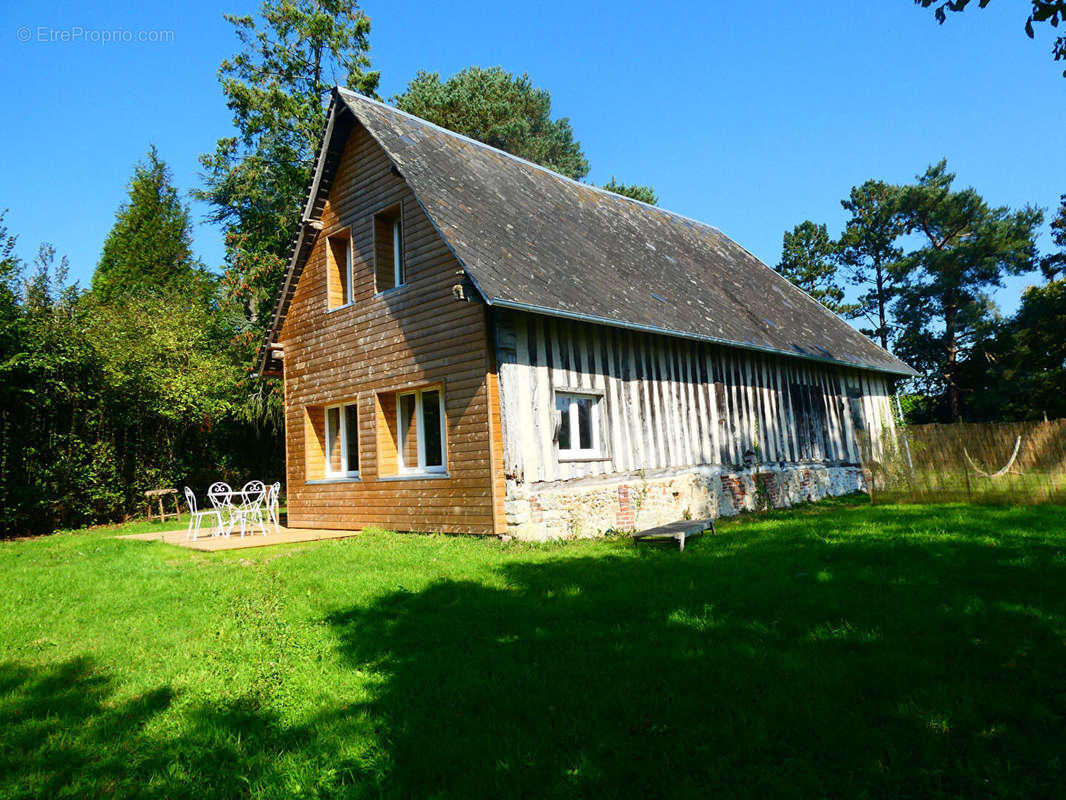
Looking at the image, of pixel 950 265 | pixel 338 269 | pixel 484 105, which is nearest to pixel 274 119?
pixel 484 105

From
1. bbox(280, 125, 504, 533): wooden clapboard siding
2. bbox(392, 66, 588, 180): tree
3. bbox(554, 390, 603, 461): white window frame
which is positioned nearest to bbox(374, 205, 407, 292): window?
bbox(280, 125, 504, 533): wooden clapboard siding

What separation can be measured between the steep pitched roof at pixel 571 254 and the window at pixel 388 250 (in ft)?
3.66

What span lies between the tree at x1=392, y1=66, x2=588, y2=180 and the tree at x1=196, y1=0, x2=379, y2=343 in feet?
14.8

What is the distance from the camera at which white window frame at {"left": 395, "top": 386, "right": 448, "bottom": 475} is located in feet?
34.7

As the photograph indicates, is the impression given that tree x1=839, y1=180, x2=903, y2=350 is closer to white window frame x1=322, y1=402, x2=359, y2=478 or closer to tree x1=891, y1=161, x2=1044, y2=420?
tree x1=891, y1=161, x2=1044, y2=420

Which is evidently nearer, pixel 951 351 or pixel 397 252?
pixel 397 252

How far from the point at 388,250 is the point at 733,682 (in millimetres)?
10065

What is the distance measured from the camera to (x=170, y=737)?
362 cm

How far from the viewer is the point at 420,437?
11.2m

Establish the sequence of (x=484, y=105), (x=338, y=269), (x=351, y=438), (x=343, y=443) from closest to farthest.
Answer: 1. (x=343, y=443)
2. (x=351, y=438)
3. (x=338, y=269)
4. (x=484, y=105)

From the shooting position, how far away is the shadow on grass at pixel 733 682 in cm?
302

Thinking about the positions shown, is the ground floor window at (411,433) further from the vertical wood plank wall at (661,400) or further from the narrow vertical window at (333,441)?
the narrow vertical window at (333,441)

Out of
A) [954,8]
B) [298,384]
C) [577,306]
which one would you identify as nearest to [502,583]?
[577,306]

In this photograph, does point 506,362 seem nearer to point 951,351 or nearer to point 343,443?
point 343,443
